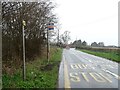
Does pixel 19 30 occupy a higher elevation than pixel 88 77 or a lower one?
higher

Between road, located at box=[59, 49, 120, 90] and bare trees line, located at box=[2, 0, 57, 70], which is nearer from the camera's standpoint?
road, located at box=[59, 49, 120, 90]

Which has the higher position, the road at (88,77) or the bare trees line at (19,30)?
the bare trees line at (19,30)

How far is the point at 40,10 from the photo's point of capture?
27266mm

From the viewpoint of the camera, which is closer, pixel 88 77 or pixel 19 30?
pixel 88 77

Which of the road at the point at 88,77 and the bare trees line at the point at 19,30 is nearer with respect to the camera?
the road at the point at 88,77

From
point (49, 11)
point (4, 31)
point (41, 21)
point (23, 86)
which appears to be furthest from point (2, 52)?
point (49, 11)

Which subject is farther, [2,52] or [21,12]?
[21,12]

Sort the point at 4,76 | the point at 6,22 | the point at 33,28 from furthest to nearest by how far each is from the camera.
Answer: the point at 33,28, the point at 6,22, the point at 4,76

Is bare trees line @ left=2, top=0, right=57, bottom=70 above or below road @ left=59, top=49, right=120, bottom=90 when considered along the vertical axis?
above

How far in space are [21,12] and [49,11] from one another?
36.6 ft

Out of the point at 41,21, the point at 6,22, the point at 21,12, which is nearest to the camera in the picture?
the point at 6,22

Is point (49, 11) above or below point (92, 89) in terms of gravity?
above

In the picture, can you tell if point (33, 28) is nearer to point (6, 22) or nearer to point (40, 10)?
point (40, 10)

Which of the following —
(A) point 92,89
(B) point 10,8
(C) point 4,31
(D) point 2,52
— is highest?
(B) point 10,8
